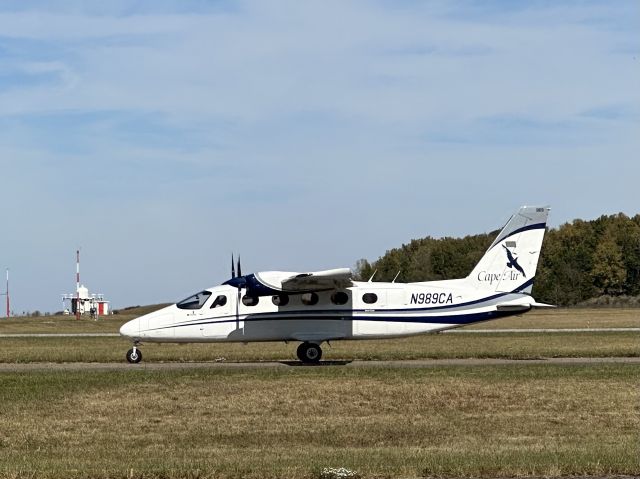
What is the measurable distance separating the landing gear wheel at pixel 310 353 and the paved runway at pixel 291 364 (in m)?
0.23

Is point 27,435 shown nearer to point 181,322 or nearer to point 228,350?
point 181,322

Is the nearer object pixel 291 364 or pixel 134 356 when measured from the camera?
pixel 291 364

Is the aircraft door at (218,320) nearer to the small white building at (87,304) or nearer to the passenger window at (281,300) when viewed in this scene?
the passenger window at (281,300)

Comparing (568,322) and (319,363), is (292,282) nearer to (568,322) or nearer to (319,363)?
(319,363)

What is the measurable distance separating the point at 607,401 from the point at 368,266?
106 m

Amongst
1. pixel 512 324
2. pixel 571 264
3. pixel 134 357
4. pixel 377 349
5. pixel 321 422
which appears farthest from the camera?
pixel 571 264

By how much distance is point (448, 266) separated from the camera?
12094cm

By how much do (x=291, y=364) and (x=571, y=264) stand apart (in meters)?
95.4

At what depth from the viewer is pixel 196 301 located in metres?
Answer: 31.2

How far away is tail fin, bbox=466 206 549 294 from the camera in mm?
31453

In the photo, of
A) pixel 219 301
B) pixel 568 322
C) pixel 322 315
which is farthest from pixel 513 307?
pixel 568 322

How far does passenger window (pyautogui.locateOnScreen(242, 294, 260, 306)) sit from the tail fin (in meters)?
6.90

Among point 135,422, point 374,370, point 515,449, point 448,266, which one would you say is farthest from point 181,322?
point 448,266

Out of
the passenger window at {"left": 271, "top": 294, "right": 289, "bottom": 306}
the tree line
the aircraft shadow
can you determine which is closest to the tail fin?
the aircraft shadow
